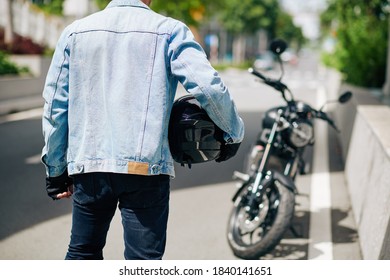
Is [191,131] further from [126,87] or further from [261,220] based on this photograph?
[261,220]

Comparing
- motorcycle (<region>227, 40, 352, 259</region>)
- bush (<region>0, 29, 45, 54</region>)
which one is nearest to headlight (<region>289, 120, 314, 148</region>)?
motorcycle (<region>227, 40, 352, 259</region>)

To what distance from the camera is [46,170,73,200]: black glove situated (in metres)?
2.67

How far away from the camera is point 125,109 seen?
2371mm

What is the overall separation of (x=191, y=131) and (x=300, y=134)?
2155 millimetres

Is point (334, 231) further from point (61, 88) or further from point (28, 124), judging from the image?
point (28, 124)

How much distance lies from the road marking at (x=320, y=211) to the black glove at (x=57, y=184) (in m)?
2.33

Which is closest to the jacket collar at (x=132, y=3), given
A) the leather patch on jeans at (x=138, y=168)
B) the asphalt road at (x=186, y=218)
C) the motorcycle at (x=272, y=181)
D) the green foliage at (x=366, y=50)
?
the leather patch on jeans at (x=138, y=168)

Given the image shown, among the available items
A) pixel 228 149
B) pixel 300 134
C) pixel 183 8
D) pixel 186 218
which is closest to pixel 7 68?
pixel 186 218

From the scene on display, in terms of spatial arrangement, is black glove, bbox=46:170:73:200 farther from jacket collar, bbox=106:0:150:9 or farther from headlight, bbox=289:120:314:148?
headlight, bbox=289:120:314:148

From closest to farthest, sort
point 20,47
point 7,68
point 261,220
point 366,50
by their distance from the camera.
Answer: point 261,220
point 366,50
point 7,68
point 20,47
